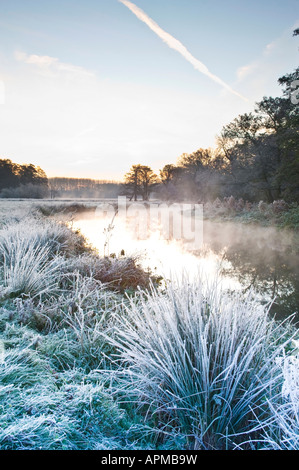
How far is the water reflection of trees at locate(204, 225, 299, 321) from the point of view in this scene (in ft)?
14.4

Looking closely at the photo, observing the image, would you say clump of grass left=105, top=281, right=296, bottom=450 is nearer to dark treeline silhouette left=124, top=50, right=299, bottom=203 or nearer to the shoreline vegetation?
the shoreline vegetation

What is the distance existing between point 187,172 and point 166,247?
112ft

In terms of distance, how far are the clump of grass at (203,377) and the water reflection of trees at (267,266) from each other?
217cm

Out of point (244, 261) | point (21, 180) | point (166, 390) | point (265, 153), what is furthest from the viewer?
point (21, 180)

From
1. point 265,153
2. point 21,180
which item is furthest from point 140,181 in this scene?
point 265,153

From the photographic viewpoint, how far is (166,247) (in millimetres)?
8719

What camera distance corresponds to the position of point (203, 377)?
4.31 ft

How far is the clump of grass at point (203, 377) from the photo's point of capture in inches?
48.6

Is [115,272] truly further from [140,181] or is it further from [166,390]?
[140,181]

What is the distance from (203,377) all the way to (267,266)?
230 inches

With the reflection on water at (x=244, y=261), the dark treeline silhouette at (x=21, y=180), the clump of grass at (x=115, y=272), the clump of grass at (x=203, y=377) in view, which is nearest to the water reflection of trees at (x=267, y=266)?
the reflection on water at (x=244, y=261)

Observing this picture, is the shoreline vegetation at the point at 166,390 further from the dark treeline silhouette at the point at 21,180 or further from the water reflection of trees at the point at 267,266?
the dark treeline silhouette at the point at 21,180
